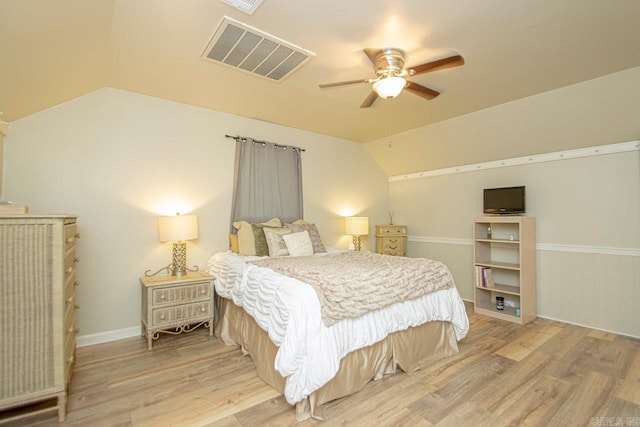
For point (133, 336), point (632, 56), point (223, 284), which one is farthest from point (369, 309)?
point (632, 56)

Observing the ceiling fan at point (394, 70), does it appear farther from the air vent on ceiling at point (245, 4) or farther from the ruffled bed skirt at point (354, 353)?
the ruffled bed skirt at point (354, 353)

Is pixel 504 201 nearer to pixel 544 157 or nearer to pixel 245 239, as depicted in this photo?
pixel 544 157

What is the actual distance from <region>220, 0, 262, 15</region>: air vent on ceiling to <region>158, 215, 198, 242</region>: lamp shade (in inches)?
76.2

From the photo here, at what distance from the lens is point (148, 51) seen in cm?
237

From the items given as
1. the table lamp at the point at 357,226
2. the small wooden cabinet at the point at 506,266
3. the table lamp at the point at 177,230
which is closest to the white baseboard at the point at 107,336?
the table lamp at the point at 177,230

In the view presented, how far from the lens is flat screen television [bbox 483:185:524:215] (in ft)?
12.0

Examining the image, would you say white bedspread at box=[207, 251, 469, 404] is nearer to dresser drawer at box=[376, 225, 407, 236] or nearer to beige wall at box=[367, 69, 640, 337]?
beige wall at box=[367, 69, 640, 337]

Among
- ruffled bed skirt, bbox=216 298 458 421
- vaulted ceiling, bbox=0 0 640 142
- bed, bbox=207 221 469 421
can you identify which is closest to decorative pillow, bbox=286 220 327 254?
bed, bbox=207 221 469 421

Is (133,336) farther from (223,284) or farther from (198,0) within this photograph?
(198,0)

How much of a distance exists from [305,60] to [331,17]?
550 millimetres

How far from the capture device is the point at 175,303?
9.25 feet

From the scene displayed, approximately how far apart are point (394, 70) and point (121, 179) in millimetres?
2780

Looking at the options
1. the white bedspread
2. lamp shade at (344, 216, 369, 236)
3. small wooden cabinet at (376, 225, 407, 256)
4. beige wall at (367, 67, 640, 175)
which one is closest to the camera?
the white bedspread

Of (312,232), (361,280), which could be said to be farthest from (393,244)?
(361,280)
